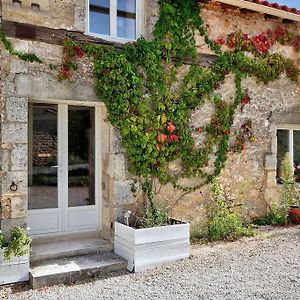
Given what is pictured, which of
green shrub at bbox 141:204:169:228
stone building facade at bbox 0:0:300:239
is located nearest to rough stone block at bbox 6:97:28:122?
stone building facade at bbox 0:0:300:239

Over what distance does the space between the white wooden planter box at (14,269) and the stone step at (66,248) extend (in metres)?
0.28

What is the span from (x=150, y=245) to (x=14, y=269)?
5.66 feet

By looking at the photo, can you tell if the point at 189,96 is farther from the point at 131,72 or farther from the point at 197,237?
the point at 197,237

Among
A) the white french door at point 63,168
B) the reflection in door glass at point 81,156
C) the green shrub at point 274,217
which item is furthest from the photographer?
the green shrub at point 274,217

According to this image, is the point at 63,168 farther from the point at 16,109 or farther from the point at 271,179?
the point at 271,179

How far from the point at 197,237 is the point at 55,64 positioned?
3560 mm

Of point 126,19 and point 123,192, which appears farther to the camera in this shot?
point 126,19

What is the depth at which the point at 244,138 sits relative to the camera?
6.68 m

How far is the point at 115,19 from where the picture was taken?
5.68 meters

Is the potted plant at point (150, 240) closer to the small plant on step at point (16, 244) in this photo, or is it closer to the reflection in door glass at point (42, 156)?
the reflection in door glass at point (42, 156)

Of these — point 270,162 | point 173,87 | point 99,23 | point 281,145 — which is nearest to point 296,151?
point 281,145

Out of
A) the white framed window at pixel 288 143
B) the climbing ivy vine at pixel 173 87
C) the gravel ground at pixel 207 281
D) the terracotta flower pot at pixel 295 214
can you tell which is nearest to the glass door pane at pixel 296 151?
the white framed window at pixel 288 143

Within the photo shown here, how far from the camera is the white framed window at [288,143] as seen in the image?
7.41 m

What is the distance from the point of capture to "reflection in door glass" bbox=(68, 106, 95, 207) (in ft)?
18.7
